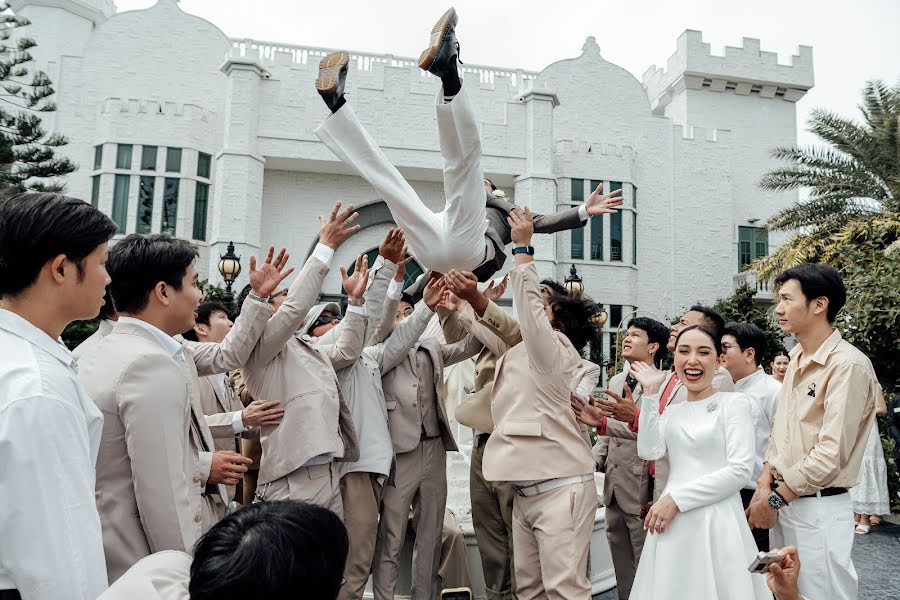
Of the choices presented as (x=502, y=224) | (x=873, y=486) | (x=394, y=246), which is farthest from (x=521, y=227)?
(x=873, y=486)

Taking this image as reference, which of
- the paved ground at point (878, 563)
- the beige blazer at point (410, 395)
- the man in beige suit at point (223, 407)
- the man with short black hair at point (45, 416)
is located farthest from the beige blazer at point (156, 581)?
the paved ground at point (878, 563)

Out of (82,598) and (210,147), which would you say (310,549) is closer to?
(82,598)

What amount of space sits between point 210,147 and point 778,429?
18863 mm

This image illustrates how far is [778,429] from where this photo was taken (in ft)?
11.1

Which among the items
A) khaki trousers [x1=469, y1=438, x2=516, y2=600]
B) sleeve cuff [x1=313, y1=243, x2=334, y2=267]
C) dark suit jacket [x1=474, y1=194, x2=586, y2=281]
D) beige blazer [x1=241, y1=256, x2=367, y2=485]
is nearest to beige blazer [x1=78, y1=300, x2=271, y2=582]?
beige blazer [x1=241, y1=256, x2=367, y2=485]

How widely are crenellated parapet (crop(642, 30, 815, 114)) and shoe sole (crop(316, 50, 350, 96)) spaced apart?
23.4m

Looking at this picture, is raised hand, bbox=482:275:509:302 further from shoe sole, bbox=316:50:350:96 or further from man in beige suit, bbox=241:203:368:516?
shoe sole, bbox=316:50:350:96

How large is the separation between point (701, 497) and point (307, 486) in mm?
1935

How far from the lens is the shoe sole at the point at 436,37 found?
3.27 meters

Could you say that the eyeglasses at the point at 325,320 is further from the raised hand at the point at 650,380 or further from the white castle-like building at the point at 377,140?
the white castle-like building at the point at 377,140

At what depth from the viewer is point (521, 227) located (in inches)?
148

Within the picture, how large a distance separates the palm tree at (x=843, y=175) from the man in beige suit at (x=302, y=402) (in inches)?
576

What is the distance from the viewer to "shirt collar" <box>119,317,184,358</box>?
255 centimetres

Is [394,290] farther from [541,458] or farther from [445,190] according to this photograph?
[541,458]
